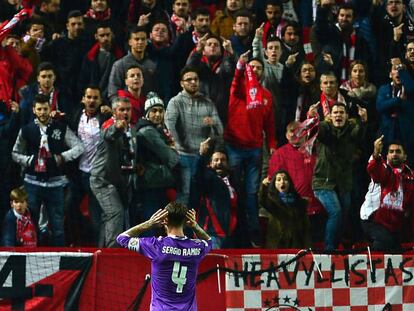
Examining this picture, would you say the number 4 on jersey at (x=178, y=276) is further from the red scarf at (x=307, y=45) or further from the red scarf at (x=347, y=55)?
the red scarf at (x=347, y=55)

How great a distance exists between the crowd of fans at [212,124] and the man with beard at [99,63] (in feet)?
0.07

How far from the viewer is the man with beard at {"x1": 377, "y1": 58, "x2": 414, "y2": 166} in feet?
52.2

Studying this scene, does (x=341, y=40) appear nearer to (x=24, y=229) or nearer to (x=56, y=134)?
(x=56, y=134)

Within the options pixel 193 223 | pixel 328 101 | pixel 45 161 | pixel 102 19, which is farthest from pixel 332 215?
pixel 102 19

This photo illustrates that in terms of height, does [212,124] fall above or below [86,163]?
above

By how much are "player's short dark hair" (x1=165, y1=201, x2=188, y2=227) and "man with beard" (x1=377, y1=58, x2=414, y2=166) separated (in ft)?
18.4

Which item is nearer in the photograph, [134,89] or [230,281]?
[230,281]

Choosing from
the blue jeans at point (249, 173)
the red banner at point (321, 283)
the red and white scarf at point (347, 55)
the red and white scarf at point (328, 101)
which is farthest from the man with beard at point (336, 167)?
the red banner at point (321, 283)

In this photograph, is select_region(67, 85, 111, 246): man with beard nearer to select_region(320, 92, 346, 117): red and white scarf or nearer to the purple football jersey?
select_region(320, 92, 346, 117): red and white scarf

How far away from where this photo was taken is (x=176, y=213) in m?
10.8

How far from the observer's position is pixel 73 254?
12.6m

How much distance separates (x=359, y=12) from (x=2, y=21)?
526 cm

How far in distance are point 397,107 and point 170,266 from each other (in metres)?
5.86

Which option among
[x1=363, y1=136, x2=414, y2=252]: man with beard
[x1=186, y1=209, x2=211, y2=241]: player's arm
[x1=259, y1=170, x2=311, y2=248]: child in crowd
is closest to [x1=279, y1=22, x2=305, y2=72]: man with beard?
[x1=363, y1=136, x2=414, y2=252]: man with beard
